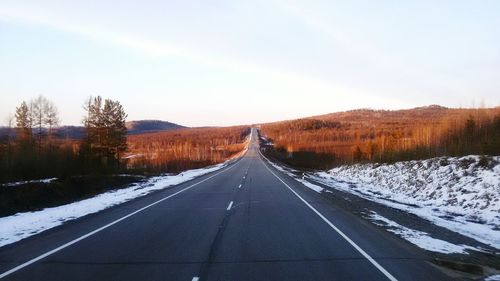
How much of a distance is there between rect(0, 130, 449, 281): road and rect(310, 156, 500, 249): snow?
10.1ft

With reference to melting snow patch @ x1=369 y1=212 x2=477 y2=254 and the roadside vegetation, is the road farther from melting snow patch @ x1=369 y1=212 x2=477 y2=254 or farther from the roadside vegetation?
the roadside vegetation

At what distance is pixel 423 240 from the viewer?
11641 mm

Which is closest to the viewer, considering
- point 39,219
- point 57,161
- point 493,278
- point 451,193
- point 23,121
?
point 493,278

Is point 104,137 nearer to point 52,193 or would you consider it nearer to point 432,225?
point 52,193

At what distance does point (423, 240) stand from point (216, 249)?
5126 mm

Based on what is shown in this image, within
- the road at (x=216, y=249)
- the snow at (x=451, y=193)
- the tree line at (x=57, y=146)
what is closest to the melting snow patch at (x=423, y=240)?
the road at (x=216, y=249)

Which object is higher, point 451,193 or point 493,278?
point 493,278

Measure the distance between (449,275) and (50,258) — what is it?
7280 mm

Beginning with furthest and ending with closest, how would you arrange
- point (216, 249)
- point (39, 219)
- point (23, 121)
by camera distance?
1. point (23, 121)
2. point (39, 219)
3. point (216, 249)

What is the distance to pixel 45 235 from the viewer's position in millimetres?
12242

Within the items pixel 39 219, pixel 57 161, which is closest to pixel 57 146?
pixel 57 161

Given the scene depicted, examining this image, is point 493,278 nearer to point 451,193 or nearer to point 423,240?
point 423,240

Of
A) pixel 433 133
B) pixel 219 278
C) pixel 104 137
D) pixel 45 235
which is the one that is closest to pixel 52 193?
pixel 45 235

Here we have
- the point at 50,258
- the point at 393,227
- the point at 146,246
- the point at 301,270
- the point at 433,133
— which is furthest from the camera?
the point at 433,133
